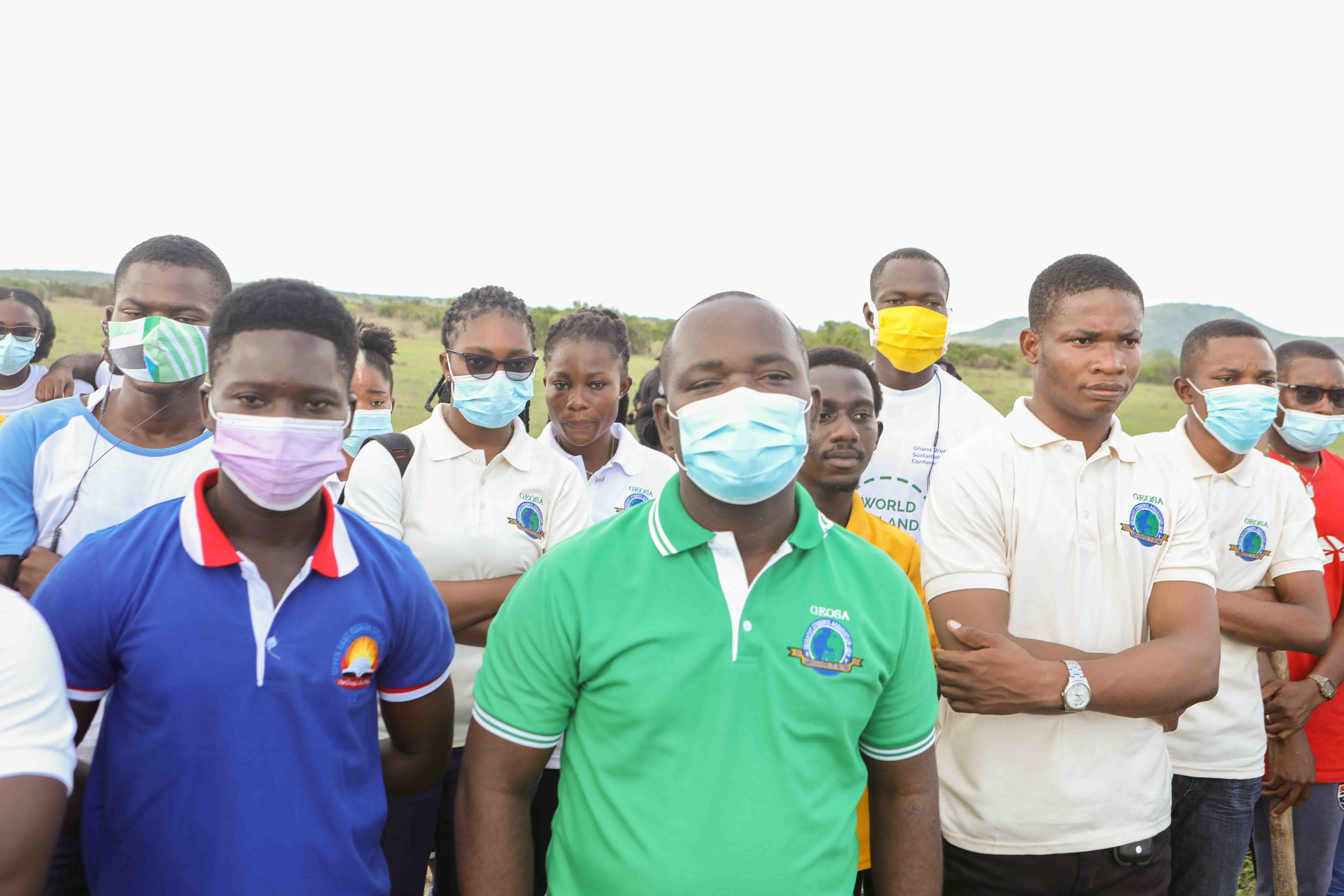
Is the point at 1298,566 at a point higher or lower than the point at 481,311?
lower

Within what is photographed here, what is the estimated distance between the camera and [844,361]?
3.40m

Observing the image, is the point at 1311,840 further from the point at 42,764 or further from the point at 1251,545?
the point at 42,764

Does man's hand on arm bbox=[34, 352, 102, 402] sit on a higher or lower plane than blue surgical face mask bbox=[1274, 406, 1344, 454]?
lower

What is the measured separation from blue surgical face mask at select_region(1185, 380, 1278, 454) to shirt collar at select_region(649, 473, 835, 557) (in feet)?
8.27

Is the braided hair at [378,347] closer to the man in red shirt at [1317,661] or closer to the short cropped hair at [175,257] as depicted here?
the short cropped hair at [175,257]

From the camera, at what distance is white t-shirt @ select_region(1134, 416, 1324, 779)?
3.27 meters

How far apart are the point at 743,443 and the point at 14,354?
5.99 meters

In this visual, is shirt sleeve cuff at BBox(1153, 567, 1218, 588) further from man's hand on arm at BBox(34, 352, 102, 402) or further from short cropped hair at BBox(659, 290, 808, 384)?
man's hand on arm at BBox(34, 352, 102, 402)

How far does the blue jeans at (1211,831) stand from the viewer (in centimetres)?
324

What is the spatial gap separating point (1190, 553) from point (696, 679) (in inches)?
72.3

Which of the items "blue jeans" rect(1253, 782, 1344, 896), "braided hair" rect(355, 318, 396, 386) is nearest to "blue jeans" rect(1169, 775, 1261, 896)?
"blue jeans" rect(1253, 782, 1344, 896)

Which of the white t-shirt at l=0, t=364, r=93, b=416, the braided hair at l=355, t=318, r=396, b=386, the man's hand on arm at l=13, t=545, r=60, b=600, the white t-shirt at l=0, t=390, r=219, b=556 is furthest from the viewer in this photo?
the white t-shirt at l=0, t=364, r=93, b=416

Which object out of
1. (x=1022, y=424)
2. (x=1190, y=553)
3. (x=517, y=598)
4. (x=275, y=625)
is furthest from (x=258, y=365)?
(x=1190, y=553)

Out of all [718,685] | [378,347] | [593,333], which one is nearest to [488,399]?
[593,333]
